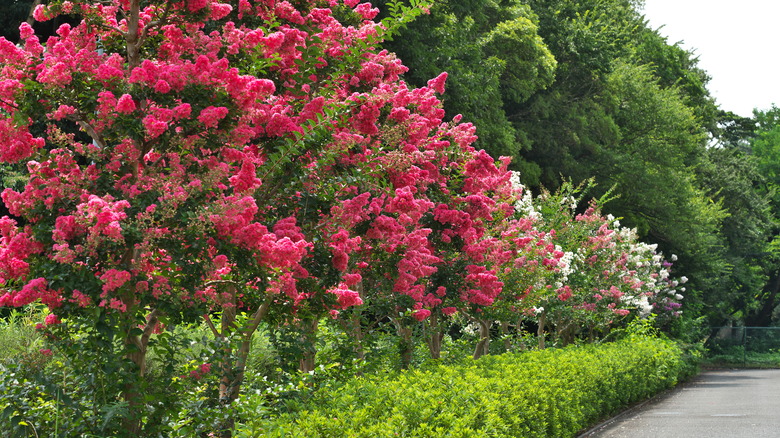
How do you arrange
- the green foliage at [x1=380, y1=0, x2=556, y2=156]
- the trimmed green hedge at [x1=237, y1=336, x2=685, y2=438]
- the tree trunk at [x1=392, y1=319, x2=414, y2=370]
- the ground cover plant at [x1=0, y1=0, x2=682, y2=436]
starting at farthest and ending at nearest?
the green foliage at [x1=380, y1=0, x2=556, y2=156] < the tree trunk at [x1=392, y1=319, x2=414, y2=370] < the trimmed green hedge at [x1=237, y1=336, x2=685, y2=438] < the ground cover plant at [x1=0, y1=0, x2=682, y2=436]

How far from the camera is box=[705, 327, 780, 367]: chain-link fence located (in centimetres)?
4288

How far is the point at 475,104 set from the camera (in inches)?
821

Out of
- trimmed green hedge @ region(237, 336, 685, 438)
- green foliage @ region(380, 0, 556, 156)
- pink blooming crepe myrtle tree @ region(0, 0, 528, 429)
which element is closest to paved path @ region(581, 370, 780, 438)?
trimmed green hedge @ region(237, 336, 685, 438)

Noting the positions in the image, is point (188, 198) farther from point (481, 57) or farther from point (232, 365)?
point (481, 57)

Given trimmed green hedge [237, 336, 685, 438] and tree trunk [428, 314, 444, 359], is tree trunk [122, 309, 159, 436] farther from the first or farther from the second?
tree trunk [428, 314, 444, 359]

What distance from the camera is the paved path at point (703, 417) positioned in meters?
12.4

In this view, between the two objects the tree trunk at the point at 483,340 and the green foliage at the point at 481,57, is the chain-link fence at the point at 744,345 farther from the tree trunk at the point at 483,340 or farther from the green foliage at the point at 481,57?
the tree trunk at the point at 483,340

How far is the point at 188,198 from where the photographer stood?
5.84 m

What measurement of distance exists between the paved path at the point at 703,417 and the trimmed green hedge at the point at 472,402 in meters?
0.56

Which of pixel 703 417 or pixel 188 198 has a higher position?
pixel 188 198

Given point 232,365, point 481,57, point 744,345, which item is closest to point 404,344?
point 232,365

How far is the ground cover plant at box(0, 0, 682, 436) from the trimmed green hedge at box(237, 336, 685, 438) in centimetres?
59

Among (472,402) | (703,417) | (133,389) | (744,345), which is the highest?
(133,389)

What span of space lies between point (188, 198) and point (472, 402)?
341cm
